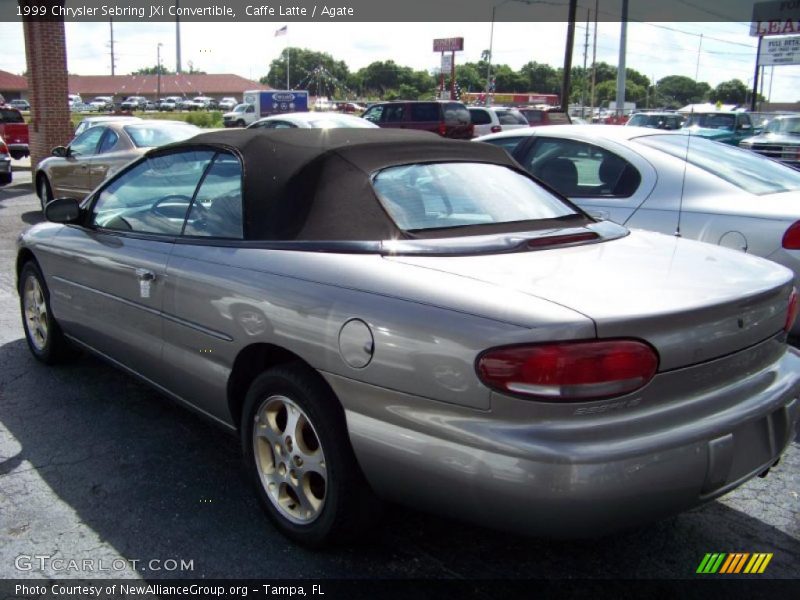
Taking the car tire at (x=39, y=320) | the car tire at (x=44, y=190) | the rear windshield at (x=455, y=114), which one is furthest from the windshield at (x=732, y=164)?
the rear windshield at (x=455, y=114)

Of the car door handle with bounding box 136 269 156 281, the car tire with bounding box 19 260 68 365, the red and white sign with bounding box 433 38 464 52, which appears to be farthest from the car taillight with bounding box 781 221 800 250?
the red and white sign with bounding box 433 38 464 52

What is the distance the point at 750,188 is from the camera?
5.13m

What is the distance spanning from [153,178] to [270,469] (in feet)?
5.87

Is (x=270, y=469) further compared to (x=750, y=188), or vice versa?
(x=750, y=188)

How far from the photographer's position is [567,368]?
2.21m

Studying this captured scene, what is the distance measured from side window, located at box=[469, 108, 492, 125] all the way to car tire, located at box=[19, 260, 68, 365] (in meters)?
22.5

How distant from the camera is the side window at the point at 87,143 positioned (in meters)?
11.2

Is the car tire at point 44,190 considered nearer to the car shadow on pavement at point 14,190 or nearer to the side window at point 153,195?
the car shadow on pavement at point 14,190

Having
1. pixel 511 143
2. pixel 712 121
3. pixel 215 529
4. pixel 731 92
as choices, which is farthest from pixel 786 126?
pixel 731 92

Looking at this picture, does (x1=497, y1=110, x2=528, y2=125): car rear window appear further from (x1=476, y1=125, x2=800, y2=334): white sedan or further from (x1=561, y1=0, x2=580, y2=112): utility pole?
(x1=476, y1=125, x2=800, y2=334): white sedan

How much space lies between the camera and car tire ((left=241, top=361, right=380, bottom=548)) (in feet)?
8.82

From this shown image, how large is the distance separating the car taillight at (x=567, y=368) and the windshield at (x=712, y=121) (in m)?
22.1

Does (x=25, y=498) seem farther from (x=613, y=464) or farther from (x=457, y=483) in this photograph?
(x=613, y=464)

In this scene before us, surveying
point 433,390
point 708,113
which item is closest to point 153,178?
point 433,390
